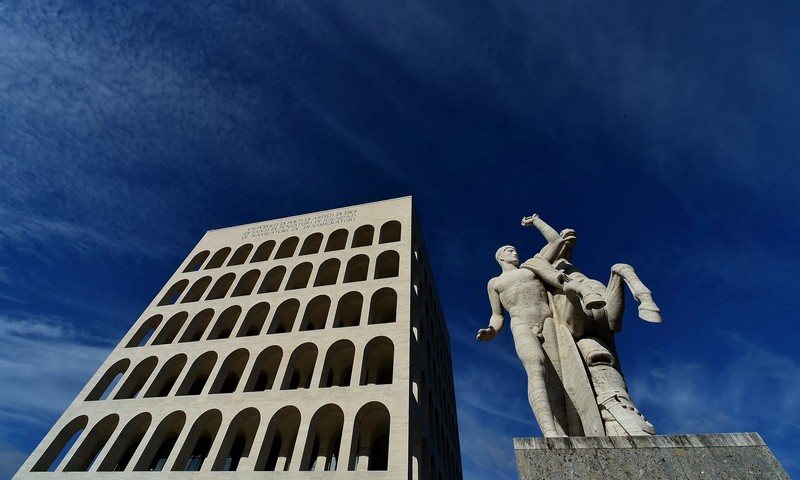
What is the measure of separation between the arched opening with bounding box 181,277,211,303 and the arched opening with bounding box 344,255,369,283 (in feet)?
32.9

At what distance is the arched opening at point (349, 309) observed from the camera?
2167 cm

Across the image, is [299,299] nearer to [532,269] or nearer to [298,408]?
[298,408]

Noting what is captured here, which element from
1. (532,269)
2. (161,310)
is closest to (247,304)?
(161,310)

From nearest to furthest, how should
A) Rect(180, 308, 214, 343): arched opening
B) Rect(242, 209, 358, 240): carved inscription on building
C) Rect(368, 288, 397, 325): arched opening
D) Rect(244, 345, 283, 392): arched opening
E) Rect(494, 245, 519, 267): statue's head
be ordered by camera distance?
Rect(494, 245, 519, 267): statue's head
Rect(244, 345, 283, 392): arched opening
Rect(368, 288, 397, 325): arched opening
Rect(180, 308, 214, 343): arched opening
Rect(242, 209, 358, 240): carved inscription on building

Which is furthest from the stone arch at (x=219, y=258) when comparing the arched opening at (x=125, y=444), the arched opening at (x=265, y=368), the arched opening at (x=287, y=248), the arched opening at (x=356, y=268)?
the arched opening at (x=125, y=444)

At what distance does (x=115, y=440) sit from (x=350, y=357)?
37.4ft

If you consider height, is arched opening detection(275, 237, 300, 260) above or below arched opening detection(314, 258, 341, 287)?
above

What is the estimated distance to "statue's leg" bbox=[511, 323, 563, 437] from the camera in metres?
4.99

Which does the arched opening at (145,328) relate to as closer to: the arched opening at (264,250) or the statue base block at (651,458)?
the arched opening at (264,250)

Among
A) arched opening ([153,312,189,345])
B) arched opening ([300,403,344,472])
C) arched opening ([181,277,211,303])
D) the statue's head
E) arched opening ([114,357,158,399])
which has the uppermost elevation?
arched opening ([181,277,211,303])

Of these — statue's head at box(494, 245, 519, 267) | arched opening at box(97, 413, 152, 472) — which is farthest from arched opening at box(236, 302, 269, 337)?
statue's head at box(494, 245, 519, 267)

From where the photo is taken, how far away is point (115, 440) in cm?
1811

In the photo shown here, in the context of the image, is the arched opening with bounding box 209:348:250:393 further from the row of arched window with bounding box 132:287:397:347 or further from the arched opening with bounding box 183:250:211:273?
the arched opening with bounding box 183:250:211:273

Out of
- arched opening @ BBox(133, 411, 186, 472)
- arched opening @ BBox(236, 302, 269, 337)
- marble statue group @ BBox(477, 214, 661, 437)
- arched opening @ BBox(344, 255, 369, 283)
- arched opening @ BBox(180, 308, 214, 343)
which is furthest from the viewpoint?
arched opening @ BBox(344, 255, 369, 283)
